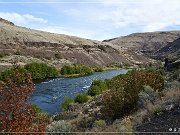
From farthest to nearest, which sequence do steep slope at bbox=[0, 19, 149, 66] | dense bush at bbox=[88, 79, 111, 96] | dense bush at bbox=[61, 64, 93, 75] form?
1. steep slope at bbox=[0, 19, 149, 66]
2. dense bush at bbox=[61, 64, 93, 75]
3. dense bush at bbox=[88, 79, 111, 96]

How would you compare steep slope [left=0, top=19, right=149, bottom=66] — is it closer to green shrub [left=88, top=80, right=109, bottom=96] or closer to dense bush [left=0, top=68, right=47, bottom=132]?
green shrub [left=88, top=80, right=109, bottom=96]

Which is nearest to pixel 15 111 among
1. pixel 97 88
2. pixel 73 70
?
pixel 97 88

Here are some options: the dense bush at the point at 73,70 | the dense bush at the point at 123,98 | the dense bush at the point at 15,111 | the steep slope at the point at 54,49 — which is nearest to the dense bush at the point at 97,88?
the dense bush at the point at 123,98

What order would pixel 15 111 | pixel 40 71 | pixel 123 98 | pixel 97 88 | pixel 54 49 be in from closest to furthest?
pixel 15 111 → pixel 123 98 → pixel 97 88 → pixel 40 71 → pixel 54 49

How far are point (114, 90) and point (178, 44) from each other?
572 ft

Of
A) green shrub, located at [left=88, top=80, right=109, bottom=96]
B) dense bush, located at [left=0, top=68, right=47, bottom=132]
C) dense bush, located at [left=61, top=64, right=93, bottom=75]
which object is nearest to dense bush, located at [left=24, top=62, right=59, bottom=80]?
dense bush, located at [left=61, top=64, right=93, bottom=75]

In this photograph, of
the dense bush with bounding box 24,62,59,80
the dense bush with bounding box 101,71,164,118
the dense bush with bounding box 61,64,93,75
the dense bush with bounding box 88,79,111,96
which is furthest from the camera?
the dense bush with bounding box 61,64,93,75

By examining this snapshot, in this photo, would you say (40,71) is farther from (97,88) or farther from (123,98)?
(123,98)

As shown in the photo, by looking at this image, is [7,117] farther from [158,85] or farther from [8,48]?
[8,48]

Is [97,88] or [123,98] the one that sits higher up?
[123,98]

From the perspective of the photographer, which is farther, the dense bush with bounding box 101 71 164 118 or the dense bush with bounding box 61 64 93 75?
the dense bush with bounding box 61 64 93 75

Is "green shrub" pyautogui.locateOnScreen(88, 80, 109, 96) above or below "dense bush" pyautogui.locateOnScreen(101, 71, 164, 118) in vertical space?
below

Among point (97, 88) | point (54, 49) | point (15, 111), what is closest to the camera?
point (15, 111)

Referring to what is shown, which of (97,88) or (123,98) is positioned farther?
(97,88)
